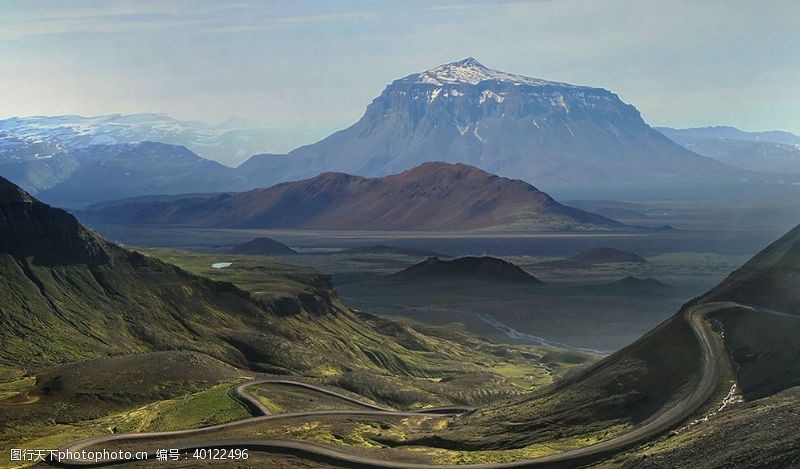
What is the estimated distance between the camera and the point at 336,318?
167 m

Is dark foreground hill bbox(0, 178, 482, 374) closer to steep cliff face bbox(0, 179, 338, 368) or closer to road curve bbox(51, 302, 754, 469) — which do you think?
steep cliff face bbox(0, 179, 338, 368)

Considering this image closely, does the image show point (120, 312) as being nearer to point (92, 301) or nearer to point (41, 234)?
point (92, 301)

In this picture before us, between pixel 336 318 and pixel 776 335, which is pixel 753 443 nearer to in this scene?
pixel 776 335

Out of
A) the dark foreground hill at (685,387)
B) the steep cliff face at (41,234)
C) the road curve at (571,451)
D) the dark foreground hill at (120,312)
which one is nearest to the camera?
the dark foreground hill at (685,387)

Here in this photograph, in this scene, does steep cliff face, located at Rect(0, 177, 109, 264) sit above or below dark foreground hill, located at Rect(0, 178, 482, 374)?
above

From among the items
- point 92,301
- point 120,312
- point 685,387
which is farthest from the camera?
point 120,312

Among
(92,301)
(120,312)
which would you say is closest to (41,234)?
(92,301)

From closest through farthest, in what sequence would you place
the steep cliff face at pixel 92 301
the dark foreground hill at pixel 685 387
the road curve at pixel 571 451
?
the dark foreground hill at pixel 685 387 < the road curve at pixel 571 451 < the steep cliff face at pixel 92 301

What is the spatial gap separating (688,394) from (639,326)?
13220 cm

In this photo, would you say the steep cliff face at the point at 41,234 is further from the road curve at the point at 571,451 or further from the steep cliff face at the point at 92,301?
the road curve at the point at 571,451

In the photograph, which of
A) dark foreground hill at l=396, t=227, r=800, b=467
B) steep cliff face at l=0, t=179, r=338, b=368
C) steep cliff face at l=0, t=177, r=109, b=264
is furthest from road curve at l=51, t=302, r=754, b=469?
steep cliff face at l=0, t=177, r=109, b=264

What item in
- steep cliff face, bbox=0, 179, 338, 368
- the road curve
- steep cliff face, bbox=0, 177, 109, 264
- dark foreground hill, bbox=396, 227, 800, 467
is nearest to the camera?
dark foreground hill, bbox=396, 227, 800, 467

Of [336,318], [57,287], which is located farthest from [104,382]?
[336,318]

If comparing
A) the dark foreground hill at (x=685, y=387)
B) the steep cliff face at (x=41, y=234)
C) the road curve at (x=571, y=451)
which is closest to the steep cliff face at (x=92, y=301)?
the steep cliff face at (x=41, y=234)
